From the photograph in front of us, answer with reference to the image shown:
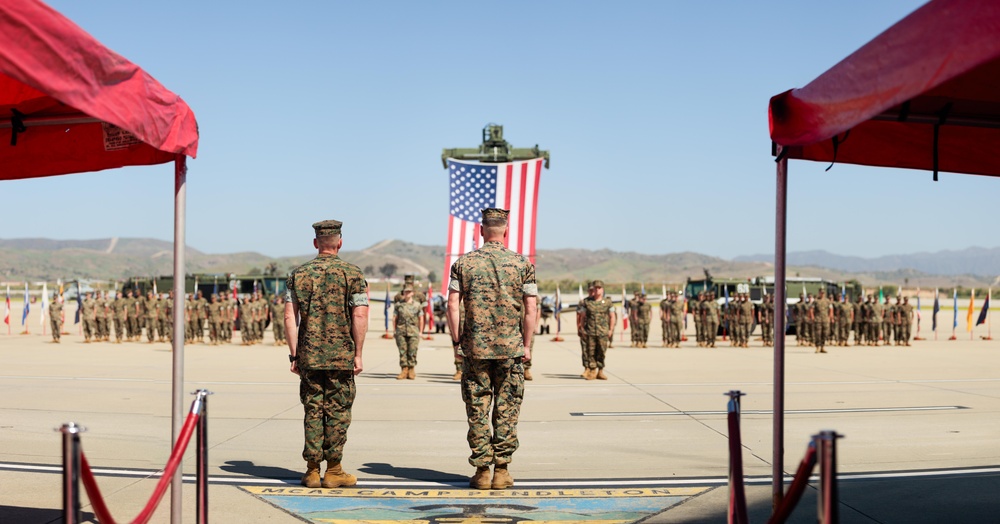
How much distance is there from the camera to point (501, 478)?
6828mm

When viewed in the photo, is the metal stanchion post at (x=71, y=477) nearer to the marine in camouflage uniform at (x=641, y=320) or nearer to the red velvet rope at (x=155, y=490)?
the red velvet rope at (x=155, y=490)

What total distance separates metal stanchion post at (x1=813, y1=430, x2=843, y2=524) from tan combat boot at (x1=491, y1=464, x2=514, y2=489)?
3.45 meters

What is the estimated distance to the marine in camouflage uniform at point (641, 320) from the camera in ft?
86.1

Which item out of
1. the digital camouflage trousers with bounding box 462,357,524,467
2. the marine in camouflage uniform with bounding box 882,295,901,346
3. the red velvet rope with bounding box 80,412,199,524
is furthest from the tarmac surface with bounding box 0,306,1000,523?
the marine in camouflage uniform with bounding box 882,295,901,346

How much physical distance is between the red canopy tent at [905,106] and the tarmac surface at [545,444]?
1722 mm

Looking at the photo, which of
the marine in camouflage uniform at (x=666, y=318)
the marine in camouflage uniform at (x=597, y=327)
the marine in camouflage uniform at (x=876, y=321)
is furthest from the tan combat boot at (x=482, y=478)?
the marine in camouflage uniform at (x=876, y=321)

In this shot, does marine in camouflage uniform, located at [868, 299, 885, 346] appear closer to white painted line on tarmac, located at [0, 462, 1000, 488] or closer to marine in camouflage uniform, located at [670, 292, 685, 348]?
marine in camouflage uniform, located at [670, 292, 685, 348]

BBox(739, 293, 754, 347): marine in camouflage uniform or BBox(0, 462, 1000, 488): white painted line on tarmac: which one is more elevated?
BBox(739, 293, 754, 347): marine in camouflage uniform

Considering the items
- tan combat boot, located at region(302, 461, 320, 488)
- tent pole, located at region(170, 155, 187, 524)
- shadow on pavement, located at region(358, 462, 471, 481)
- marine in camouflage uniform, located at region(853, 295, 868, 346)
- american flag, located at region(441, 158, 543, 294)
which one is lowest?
shadow on pavement, located at region(358, 462, 471, 481)

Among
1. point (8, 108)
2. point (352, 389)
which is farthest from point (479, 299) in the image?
point (8, 108)

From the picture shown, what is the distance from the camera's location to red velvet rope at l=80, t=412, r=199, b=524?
3.94m

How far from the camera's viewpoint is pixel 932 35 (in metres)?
3.86

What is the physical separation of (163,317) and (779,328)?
83.7 feet

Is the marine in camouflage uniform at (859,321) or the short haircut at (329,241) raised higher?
the short haircut at (329,241)
